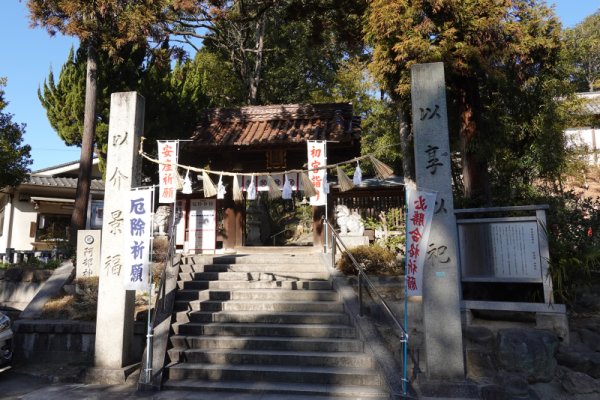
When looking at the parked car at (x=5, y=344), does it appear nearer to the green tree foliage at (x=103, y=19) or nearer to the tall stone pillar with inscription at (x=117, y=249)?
the tall stone pillar with inscription at (x=117, y=249)

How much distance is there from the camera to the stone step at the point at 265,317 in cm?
769

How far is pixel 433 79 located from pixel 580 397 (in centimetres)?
529

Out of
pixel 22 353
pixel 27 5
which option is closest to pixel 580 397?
pixel 22 353

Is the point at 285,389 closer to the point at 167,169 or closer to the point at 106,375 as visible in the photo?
the point at 106,375

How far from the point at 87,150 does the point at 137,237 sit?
24.6 ft

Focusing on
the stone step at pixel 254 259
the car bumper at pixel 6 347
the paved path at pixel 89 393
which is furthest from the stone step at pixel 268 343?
the car bumper at pixel 6 347

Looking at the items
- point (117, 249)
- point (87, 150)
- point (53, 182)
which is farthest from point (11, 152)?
point (117, 249)

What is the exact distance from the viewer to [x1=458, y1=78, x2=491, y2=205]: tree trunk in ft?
31.1

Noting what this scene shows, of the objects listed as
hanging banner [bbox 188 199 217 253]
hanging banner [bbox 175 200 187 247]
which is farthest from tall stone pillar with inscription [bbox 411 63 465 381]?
hanging banner [bbox 175 200 187 247]

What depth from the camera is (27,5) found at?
1130 centimetres

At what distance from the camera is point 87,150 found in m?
13.0

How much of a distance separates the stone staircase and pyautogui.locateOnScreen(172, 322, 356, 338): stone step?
0.02m

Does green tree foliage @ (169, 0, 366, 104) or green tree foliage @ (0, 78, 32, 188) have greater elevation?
green tree foliage @ (169, 0, 366, 104)

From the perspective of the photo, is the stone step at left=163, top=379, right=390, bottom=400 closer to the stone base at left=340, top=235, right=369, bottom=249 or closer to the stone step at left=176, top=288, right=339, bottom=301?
the stone step at left=176, top=288, right=339, bottom=301
